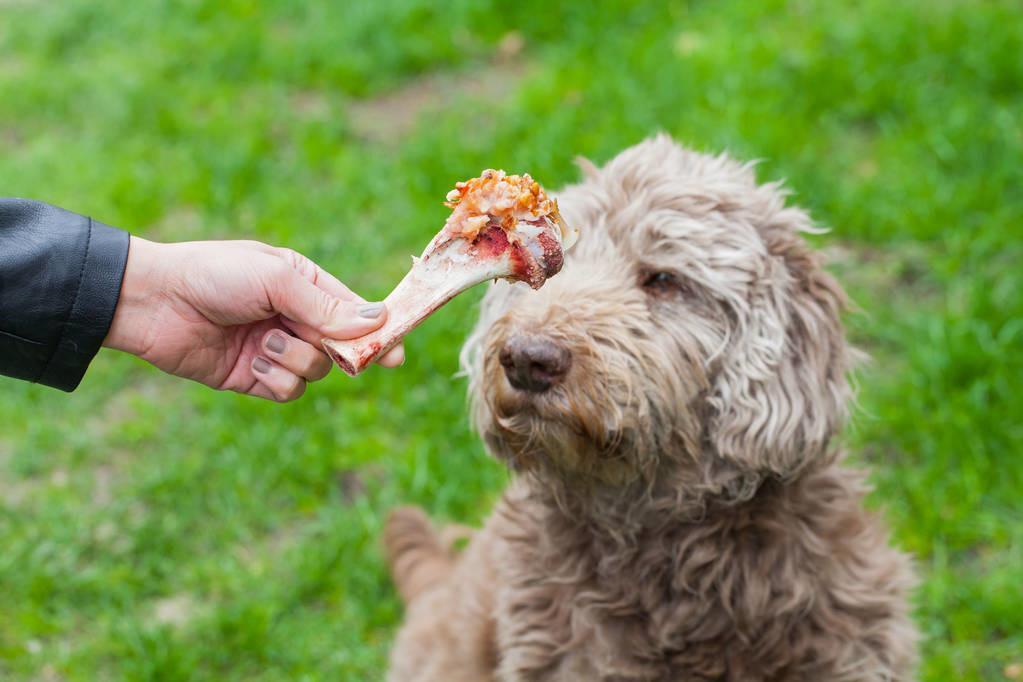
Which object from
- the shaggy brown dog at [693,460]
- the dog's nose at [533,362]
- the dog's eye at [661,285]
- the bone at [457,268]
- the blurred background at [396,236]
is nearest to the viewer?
the bone at [457,268]

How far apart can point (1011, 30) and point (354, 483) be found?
154 inches

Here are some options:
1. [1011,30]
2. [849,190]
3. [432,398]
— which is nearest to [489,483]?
[432,398]

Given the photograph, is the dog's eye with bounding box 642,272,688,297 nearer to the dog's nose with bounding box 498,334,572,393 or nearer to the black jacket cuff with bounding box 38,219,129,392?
the dog's nose with bounding box 498,334,572,393

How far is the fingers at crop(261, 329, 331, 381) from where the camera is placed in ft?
9.32

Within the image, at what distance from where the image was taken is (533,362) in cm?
288

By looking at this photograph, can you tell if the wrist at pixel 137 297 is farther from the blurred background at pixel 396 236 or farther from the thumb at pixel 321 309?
the blurred background at pixel 396 236

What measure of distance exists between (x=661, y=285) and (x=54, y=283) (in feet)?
5.01

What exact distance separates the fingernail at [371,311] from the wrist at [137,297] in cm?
60

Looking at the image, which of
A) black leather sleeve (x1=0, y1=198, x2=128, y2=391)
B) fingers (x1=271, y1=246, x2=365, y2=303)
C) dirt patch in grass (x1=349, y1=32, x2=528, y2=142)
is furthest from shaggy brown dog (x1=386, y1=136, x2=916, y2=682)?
dirt patch in grass (x1=349, y1=32, x2=528, y2=142)

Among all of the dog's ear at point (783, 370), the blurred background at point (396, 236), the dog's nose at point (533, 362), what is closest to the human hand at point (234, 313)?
the dog's nose at point (533, 362)

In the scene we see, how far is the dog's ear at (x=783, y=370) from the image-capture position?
306cm

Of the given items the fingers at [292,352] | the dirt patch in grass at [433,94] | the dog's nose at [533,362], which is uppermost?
the dirt patch in grass at [433,94]

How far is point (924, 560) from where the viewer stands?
4.16m

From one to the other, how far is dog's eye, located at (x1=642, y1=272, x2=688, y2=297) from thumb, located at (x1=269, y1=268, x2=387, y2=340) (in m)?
0.86
